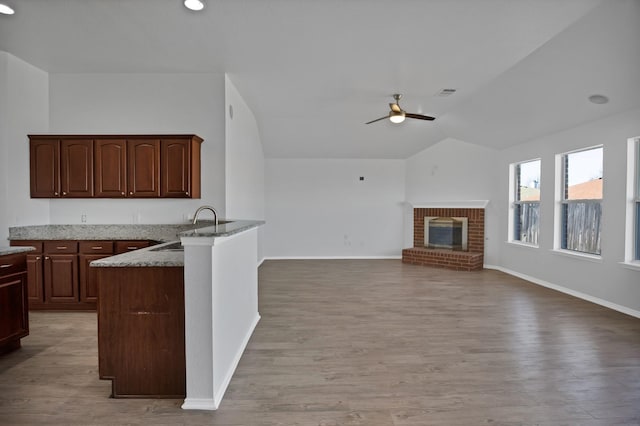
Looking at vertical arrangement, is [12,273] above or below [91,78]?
below

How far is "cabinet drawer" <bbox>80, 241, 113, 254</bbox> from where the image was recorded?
4.09 meters

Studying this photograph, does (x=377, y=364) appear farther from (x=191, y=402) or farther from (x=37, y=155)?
(x=37, y=155)

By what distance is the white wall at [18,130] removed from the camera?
13.3ft

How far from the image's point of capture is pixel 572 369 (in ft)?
8.93

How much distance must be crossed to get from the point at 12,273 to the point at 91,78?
2.76m

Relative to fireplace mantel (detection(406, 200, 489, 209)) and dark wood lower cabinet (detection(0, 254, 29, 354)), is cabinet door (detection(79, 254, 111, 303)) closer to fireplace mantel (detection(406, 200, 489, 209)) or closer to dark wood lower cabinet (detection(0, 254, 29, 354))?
dark wood lower cabinet (detection(0, 254, 29, 354))

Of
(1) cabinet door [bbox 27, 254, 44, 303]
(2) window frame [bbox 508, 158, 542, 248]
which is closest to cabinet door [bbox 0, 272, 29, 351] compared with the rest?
(1) cabinet door [bbox 27, 254, 44, 303]

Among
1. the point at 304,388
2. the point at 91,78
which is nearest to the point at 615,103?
the point at 304,388

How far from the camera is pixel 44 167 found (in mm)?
4285

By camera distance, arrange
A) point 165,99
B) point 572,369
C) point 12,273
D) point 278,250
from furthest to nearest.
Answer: point 278,250 < point 165,99 < point 12,273 < point 572,369

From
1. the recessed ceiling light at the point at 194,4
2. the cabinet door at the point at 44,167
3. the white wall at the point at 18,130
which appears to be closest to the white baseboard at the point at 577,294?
the recessed ceiling light at the point at 194,4

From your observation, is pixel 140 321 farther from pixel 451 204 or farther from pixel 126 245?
pixel 451 204

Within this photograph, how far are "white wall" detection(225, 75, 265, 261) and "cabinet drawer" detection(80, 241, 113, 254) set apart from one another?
4.74ft

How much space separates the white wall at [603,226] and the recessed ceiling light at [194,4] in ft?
16.1
